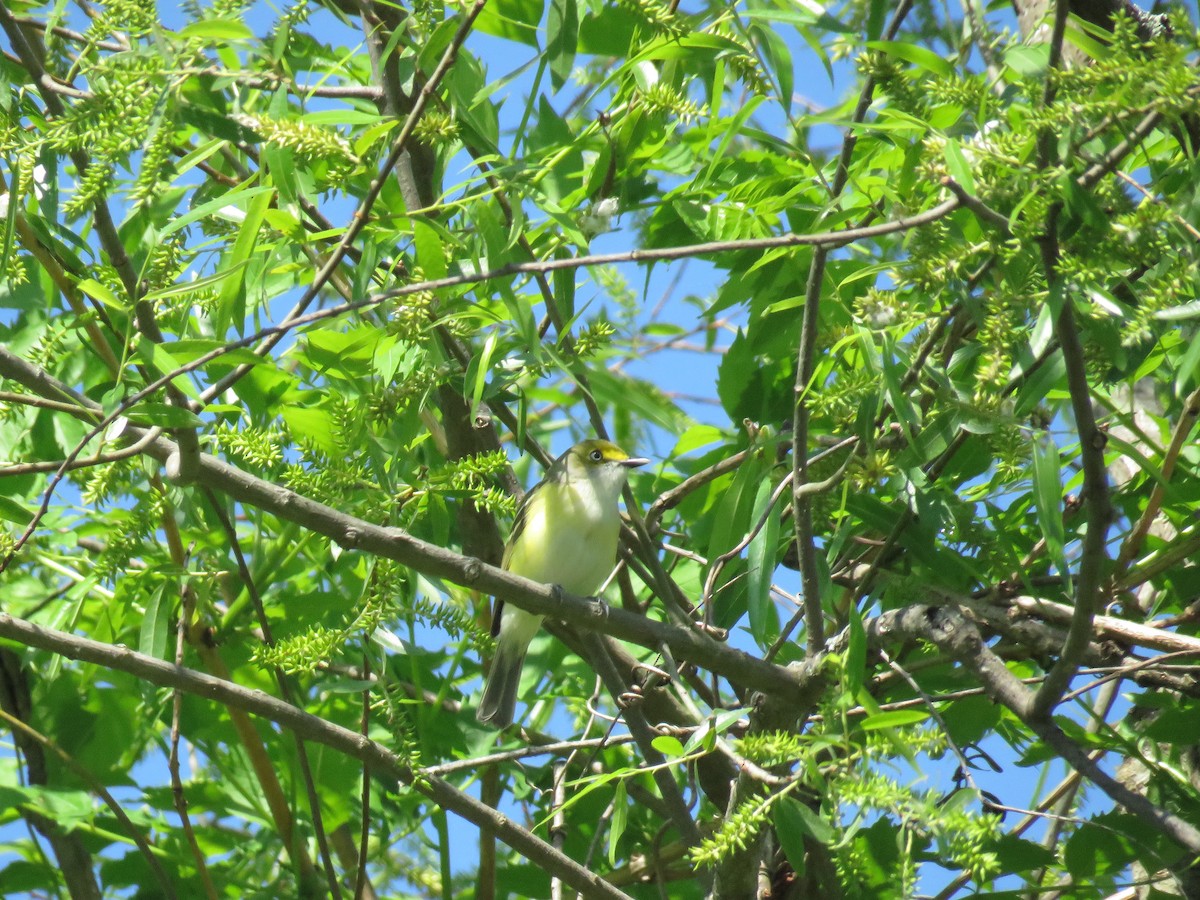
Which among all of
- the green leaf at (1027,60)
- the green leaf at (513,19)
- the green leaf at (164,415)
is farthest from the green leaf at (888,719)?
the green leaf at (513,19)

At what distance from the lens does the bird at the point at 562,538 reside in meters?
4.92

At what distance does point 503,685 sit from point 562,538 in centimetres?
103

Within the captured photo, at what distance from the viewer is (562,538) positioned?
570 centimetres

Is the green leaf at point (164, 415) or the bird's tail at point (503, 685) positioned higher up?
the bird's tail at point (503, 685)

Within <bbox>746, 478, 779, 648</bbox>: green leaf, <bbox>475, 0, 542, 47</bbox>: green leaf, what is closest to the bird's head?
<bbox>746, 478, 779, 648</bbox>: green leaf

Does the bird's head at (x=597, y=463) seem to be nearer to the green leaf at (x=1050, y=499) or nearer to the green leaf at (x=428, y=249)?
the green leaf at (x=428, y=249)

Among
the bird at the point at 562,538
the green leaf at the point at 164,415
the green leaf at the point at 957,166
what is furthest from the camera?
the bird at the point at 562,538

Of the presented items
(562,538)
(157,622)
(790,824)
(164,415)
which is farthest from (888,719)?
(562,538)

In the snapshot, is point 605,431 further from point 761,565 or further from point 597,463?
point 597,463

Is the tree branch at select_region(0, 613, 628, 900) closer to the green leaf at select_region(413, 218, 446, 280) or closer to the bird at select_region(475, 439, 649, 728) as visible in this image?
the green leaf at select_region(413, 218, 446, 280)

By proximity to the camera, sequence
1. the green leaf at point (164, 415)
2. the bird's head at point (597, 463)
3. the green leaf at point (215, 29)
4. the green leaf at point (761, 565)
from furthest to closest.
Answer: the bird's head at point (597, 463) < the green leaf at point (761, 565) < the green leaf at point (215, 29) < the green leaf at point (164, 415)

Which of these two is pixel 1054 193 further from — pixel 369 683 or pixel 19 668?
pixel 19 668

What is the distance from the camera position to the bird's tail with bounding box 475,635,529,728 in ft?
15.4

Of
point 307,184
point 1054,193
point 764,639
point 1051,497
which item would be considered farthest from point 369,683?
point 1054,193
